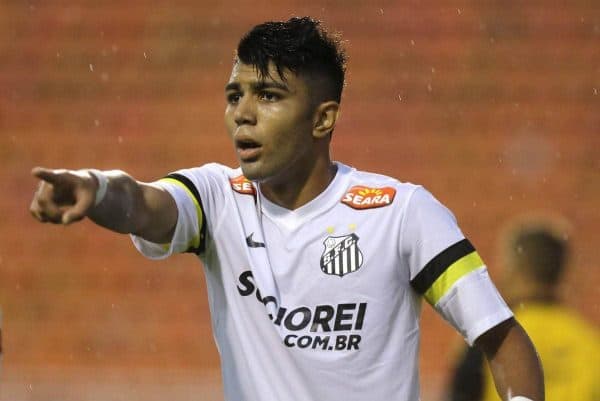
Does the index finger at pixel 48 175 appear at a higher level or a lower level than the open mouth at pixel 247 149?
higher

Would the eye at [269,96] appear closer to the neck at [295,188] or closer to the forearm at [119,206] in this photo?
the neck at [295,188]

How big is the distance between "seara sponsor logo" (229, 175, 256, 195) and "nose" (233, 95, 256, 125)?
0.25 meters

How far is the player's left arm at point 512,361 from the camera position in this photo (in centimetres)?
338

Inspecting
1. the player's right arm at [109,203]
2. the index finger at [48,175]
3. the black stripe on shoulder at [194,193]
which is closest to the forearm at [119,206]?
the player's right arm at [109,203]

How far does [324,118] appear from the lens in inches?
145

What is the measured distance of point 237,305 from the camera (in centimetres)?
356

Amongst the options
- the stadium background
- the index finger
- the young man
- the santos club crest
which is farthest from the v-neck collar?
the stadium background

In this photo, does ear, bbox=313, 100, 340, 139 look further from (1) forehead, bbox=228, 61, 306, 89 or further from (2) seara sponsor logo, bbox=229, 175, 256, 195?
(2) seara sponsor logo, bbox=229, 175, 256, 195

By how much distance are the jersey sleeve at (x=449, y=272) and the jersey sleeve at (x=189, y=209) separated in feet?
1.81

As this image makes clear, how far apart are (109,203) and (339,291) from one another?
0.72m

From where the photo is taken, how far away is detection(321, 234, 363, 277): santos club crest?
3484 mm

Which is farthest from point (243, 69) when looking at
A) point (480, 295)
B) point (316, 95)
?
point (480, 295)

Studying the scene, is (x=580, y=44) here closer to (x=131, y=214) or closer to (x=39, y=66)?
(x=39, y=66)

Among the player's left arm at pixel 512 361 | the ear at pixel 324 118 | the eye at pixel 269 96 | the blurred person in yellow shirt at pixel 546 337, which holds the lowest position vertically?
the blurred person in yellow shirt at pixel 546 337
